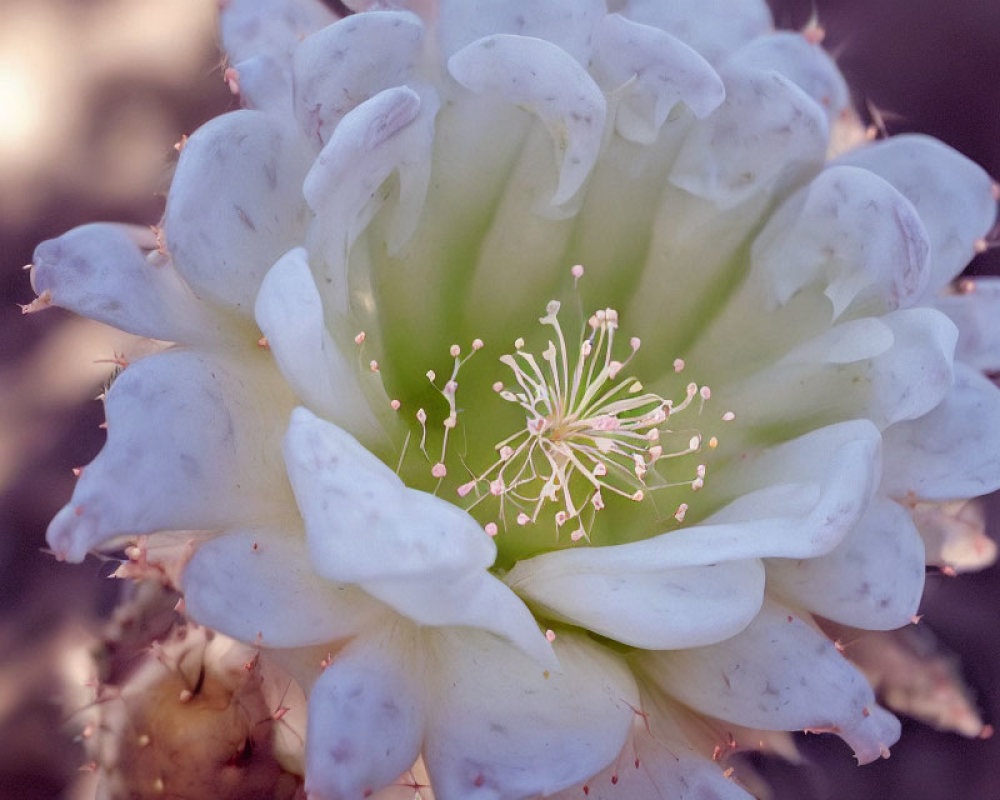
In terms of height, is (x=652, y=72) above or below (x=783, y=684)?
above

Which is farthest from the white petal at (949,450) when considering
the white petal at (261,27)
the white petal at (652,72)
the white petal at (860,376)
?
the white petal at (261,27)

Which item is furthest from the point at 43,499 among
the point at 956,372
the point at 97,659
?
the point at 956,372

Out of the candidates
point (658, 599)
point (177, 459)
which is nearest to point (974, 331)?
point (658, 599)

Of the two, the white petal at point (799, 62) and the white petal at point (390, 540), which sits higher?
the white petal at point (799, 62)

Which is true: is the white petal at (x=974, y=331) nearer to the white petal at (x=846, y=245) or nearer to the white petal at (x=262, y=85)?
the white petal at (x=846, y=245)

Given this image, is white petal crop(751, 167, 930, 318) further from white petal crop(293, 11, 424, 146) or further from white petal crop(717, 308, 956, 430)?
white petal crop(293, 11, 424, 146)

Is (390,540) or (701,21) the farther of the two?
(701,21)

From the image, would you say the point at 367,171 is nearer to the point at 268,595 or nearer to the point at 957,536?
the point at 268,595
